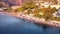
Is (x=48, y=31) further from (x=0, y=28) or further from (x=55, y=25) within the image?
(x=0, y=28)

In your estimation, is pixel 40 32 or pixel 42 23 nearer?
pixel 40 32

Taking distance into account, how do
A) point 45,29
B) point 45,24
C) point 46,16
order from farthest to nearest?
point 46,16 → point 45,24 → point 45,29

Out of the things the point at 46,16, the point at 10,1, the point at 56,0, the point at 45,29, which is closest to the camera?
the point at 45,29

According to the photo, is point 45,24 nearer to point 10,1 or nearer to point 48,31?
point 48,31

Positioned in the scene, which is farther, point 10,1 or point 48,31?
point 10,1

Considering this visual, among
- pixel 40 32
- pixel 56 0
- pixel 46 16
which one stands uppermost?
pixel 56 0

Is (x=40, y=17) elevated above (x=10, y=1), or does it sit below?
below

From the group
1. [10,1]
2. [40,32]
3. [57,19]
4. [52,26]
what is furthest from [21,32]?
[10,1]

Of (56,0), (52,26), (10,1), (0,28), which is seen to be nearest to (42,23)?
(52,26)

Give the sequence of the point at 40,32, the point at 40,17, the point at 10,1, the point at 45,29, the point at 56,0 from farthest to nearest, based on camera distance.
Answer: the point at 10,1
the point at 56,0
the point at 40,17
the point at 45,29
the point at 40,32
